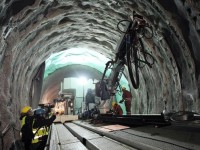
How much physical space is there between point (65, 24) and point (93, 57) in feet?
18.7

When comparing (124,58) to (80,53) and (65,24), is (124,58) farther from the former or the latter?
(80,53)

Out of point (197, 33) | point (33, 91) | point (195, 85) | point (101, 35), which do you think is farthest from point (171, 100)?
point (33, 91)

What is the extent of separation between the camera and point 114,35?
902cm

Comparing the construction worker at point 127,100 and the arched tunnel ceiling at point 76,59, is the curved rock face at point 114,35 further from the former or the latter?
the arched tunnel ceiling at point 76,59

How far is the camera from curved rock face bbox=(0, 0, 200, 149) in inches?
208

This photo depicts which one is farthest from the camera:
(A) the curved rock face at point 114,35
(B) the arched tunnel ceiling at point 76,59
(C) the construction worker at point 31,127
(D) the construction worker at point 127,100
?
(B) the arched tunnel ceiling at point 76,59

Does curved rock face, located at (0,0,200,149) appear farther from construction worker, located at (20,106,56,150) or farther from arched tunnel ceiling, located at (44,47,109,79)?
arched tunnel ceiling, located at (44,47,109,79)

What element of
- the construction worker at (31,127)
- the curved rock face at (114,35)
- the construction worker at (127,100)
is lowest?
the construction worker at (31,127)

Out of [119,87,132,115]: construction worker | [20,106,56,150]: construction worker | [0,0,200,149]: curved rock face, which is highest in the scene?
[0,0,200,149]: curved rock face

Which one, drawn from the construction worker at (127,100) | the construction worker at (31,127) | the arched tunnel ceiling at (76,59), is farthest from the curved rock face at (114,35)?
the arched tunnel ceiling at (76,59)

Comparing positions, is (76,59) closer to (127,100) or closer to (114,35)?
(127,100)

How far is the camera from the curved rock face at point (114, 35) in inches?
208

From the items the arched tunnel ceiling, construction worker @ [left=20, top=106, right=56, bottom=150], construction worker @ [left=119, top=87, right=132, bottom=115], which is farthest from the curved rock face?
the arched tunnel ceiling

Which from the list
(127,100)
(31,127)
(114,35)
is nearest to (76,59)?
(127,100)
